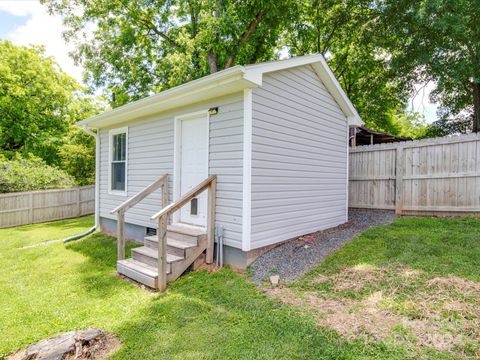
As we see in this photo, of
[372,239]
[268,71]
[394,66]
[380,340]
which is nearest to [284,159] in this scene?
[268,71]

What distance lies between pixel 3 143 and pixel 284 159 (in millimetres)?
20716

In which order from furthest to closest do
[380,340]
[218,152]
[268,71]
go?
1. [218,152]
2. [268,71]
3. [380,340]

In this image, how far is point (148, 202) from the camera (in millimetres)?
6707

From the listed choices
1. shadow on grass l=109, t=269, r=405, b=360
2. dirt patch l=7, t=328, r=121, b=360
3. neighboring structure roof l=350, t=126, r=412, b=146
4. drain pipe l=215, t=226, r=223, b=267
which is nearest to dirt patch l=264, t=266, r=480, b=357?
shadow on grass l=109, t=269, r=405, b=360

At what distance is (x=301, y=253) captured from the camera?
5062 millimetres

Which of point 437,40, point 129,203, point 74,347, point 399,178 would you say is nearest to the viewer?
point 74,347

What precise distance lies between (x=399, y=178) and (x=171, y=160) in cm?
566

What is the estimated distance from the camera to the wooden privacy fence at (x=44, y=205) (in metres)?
11.2

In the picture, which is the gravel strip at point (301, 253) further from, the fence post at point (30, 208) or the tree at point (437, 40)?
the fence post at point (30, 208)

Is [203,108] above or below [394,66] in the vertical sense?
below

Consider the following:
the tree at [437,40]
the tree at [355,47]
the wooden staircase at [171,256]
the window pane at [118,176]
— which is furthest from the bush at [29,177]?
the tree at [437,40]

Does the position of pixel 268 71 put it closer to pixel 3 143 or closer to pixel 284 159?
pixel 284 159

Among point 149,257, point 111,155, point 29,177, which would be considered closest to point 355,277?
point 149,257

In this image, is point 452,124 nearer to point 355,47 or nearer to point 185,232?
point 355,47
